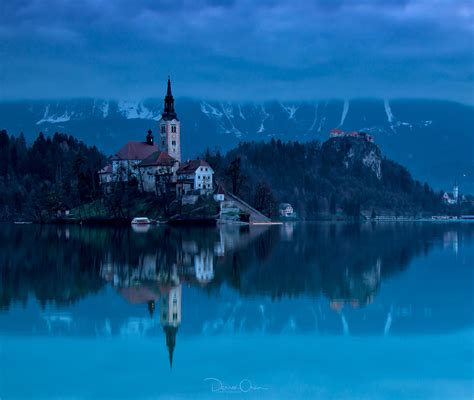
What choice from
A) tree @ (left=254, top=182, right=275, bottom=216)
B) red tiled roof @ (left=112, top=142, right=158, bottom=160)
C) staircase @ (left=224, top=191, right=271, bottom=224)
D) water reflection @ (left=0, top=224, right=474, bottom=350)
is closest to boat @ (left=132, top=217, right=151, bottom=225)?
staircase @ (left=224, top=191, right=271, bottom=224)

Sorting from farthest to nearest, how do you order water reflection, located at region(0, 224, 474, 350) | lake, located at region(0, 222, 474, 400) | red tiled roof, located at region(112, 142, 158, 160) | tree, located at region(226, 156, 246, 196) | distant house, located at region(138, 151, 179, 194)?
red tiled roof, located at region(112, 142, 158, 160), distant house, located at region(138, 151, 179, 194), tree, located at region(226, 156, 246, 196), water reflection, located at region(0, 224, 474, 350), lake, located at region(0, 222, 474, 400)

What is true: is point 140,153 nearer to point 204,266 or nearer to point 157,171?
point 157,171

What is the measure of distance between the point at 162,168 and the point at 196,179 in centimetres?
811

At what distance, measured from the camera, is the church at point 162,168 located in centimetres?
12950

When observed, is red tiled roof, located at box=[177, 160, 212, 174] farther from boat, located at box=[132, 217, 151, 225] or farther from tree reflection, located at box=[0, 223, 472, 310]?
tree reflection, located at box=[0, 223, 472, 310]

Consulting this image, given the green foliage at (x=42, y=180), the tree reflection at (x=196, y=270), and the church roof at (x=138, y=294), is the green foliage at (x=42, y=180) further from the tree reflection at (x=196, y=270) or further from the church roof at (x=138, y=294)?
the church roof at (x=138, y=294)

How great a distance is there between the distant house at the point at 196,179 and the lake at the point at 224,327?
85385mm

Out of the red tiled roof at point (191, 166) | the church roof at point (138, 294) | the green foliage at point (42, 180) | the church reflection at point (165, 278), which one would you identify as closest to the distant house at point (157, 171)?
the red tiled roof at point (191, 166)

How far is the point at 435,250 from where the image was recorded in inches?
2312

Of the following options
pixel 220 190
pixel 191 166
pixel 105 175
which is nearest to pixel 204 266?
pixel 220 190

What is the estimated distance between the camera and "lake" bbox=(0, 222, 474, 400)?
61.7ft

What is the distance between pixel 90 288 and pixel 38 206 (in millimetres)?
115593

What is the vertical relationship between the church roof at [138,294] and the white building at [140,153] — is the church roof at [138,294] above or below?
below

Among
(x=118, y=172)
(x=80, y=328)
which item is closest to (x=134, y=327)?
(x=80, y=328)
